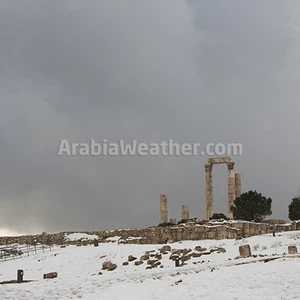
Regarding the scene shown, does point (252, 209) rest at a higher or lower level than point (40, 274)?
higher

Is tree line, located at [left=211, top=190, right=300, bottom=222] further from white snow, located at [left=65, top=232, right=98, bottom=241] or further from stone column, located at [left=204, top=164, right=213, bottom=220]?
white snow, located at [left=65, top=232, right=98, bottom=241]

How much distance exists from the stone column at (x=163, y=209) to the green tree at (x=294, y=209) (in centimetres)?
1285

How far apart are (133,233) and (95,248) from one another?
21.9ft

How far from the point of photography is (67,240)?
46594mm

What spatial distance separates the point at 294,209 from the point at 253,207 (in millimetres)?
8360

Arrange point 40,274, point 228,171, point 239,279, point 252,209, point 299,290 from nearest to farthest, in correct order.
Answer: point 299,290
point 239,279
point 40,274
point 252,209
point 228,171

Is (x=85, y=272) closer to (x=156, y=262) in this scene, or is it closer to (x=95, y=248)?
(x=156, y=262)

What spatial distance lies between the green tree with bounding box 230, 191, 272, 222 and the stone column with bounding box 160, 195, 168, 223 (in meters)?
10.1

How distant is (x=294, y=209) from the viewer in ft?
189

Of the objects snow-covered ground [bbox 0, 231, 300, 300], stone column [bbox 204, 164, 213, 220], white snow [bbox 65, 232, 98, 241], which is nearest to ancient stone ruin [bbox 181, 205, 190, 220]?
stone column [bbox 204, 164, 213, 220]

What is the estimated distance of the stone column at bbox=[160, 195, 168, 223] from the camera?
60344 millimetres

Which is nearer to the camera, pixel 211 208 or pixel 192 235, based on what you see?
pixel 192 235

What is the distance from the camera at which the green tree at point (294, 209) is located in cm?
5684

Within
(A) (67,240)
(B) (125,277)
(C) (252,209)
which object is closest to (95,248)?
(A) (67,240)
